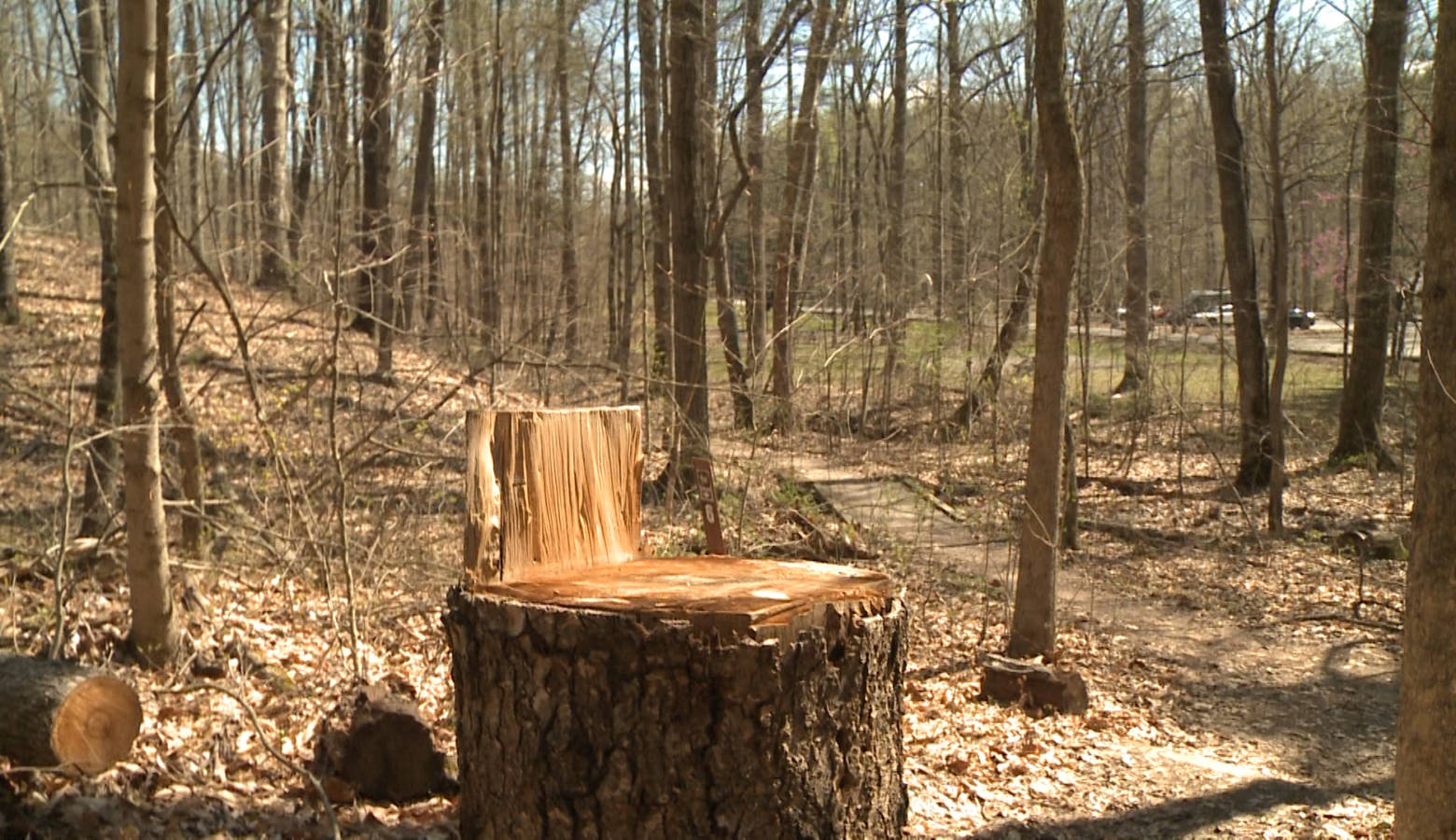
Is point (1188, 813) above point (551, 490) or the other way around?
the other way around

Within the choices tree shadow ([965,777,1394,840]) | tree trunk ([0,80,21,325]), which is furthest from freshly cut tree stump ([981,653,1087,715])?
tree trunk ([0,80,21,325])

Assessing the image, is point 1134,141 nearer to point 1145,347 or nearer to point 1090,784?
point 1145,347

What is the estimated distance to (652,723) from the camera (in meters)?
2.65

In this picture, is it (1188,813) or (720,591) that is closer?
(720,591)

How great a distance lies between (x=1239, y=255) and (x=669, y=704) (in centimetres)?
1308

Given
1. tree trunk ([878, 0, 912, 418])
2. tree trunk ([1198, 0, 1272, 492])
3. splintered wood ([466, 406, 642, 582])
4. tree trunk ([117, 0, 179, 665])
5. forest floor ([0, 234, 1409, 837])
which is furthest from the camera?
tree trunk ([878, 0, 912, 418])

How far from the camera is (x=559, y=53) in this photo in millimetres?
23500

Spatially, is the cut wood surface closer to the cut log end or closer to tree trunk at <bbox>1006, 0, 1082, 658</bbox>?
the cut log end

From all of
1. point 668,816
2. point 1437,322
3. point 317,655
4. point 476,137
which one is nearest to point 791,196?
point 476,137

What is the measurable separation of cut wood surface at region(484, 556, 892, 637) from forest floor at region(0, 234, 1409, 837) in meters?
1.74

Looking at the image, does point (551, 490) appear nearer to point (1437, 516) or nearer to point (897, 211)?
point (1437, 516)

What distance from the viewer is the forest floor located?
5.13 m

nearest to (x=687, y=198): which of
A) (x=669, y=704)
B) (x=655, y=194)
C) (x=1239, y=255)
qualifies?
(x=655, y=194)

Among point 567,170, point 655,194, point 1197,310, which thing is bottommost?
point 1197,310
